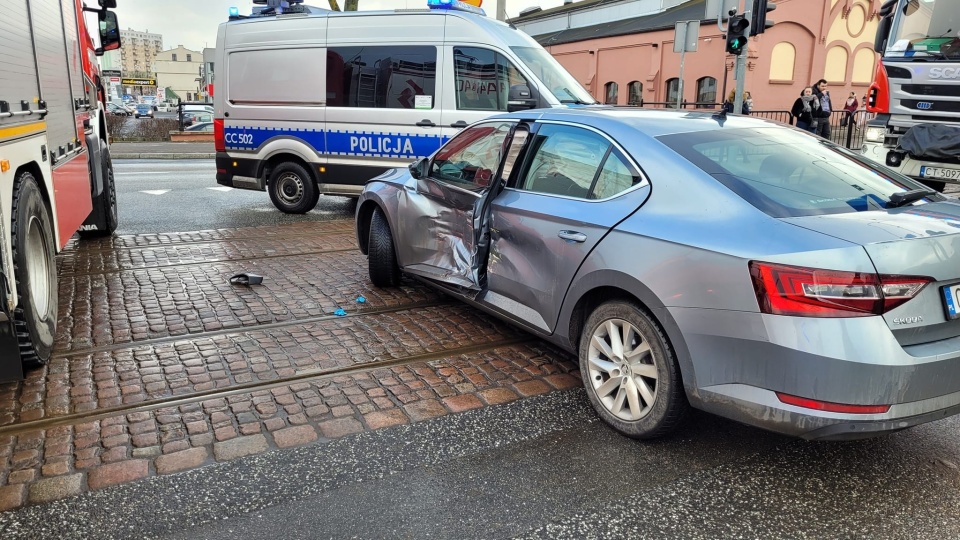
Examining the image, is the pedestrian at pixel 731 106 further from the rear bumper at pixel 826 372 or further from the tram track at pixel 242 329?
the tram track at pixel 242 329

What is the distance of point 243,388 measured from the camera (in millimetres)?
4176

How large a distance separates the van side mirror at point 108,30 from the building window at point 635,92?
93.9ft

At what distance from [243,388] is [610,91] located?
116ft

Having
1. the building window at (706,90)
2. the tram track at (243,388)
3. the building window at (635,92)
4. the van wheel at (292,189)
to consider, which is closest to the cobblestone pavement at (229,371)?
the tram track at (243,388)

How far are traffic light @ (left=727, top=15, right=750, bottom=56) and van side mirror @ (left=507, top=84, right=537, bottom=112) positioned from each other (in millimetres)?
6099

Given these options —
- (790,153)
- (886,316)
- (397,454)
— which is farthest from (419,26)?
(886,316)

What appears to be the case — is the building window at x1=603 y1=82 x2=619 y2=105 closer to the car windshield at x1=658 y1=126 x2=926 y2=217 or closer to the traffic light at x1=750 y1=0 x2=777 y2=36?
the traffic light at x1=750 y1=0 x2=777 y2=36

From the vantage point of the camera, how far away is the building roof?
32.4 m

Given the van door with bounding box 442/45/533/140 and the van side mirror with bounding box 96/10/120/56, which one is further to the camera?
the van door with bounding box 442/45/533/140

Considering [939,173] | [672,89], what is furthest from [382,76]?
[672,89]

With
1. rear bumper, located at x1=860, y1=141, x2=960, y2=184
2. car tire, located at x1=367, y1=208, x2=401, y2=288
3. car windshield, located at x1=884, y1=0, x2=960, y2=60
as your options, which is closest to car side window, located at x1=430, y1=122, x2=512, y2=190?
car tire, located at x1=367, y1=208, x2=401, y2=288

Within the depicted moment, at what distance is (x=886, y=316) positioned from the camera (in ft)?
8.98

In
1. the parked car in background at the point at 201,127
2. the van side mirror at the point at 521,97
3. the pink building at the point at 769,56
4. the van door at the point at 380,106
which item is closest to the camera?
the van side mirror at the point at 521,97

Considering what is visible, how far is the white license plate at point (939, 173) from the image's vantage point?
8750 mm
